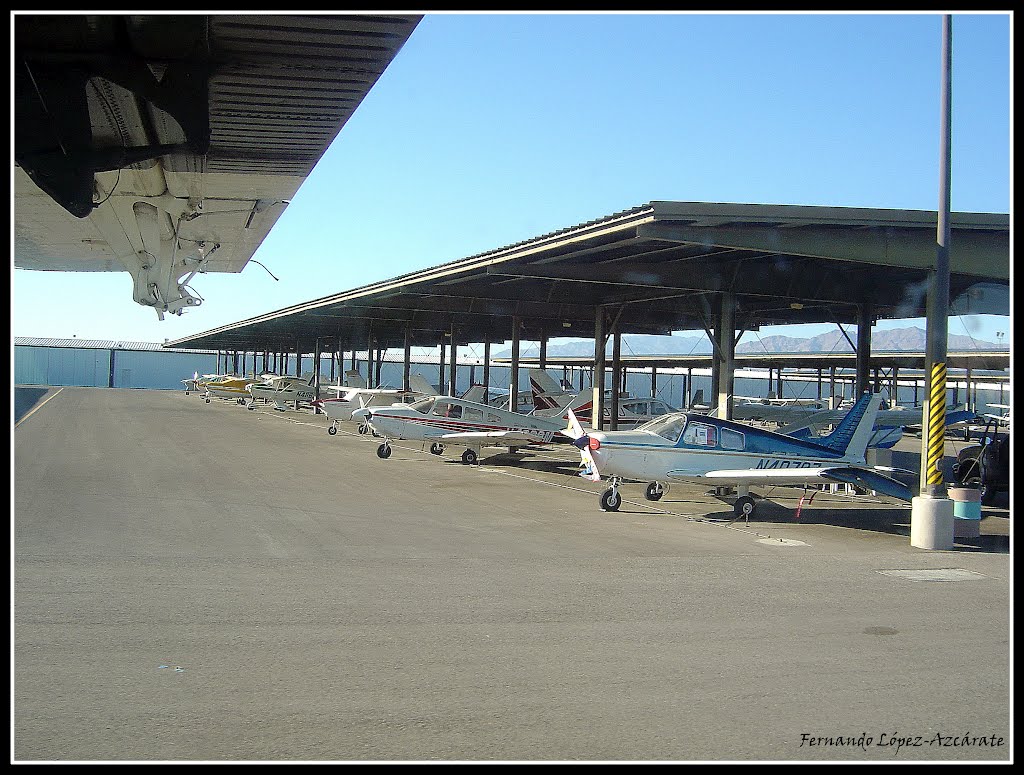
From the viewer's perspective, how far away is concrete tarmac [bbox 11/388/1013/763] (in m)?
5.05

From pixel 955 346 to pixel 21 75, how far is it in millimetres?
50349

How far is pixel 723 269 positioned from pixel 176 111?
17.0m

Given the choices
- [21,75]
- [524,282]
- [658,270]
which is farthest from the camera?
[524,282]

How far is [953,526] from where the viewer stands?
41.6ft

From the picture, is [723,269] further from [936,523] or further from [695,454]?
[936,523]

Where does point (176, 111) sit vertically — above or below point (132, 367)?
above

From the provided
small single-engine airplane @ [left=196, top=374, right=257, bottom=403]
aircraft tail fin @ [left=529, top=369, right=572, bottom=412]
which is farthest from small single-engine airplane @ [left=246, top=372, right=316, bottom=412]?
aircraft tail fin @ [left=529, top=369, right=572, bottom=412]

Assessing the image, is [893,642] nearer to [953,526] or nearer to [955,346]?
[953,526]

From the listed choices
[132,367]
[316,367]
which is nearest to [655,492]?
[316,367]

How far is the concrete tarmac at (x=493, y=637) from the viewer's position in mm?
5047

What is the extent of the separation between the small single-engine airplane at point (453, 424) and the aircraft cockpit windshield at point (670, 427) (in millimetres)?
10407

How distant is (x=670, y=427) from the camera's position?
16.5 meters

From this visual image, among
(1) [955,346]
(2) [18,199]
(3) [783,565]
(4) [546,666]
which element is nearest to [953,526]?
(3) [783,565]

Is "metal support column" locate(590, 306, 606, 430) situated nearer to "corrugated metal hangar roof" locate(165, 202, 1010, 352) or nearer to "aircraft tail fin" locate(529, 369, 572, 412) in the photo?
"corrugated metal hangar roof" locate(165, 202, 1010, 352)
